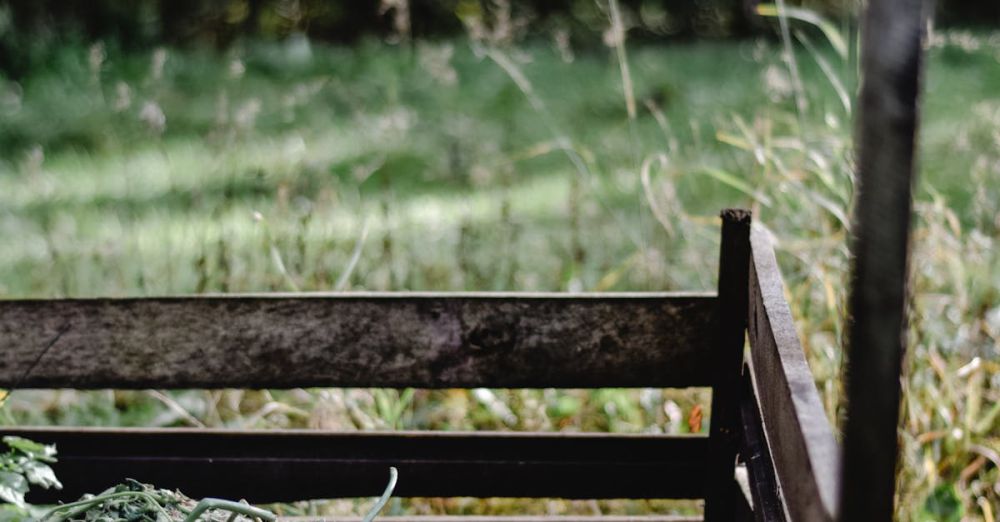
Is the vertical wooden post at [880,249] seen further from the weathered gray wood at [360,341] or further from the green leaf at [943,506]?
the green leaf at [943,506]

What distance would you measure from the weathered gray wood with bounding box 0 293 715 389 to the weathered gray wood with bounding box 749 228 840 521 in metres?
0.20

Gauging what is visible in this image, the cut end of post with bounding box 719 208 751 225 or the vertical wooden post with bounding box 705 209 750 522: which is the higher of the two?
the cut end of post with bounding box 719 208 751 225

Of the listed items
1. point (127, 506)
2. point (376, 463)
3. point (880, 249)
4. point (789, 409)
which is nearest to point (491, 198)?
point (376, 463)

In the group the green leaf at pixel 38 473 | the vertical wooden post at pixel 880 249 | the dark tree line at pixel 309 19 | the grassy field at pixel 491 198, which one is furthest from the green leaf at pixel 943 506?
the dark tree line at pixel 309 19

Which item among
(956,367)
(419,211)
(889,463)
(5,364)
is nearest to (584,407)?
(956,367)

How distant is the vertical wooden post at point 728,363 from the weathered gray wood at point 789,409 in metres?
0.06

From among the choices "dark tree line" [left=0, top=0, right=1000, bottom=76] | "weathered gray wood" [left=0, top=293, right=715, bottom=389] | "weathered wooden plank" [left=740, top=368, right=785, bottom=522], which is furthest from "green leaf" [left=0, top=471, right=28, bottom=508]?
"dark tree line" [left=0, top=0, right=1000, bottom=76]

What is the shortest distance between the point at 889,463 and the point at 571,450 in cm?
115

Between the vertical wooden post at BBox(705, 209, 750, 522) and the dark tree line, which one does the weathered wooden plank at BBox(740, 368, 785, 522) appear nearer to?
the vertical wooden post at BBox(705, 209, 750, 522)

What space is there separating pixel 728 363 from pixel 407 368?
56 centimetres

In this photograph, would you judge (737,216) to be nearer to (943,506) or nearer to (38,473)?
(943,506)

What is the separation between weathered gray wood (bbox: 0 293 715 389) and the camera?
5.69ft

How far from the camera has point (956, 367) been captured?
8.49 feet

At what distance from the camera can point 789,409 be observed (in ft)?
3.72
